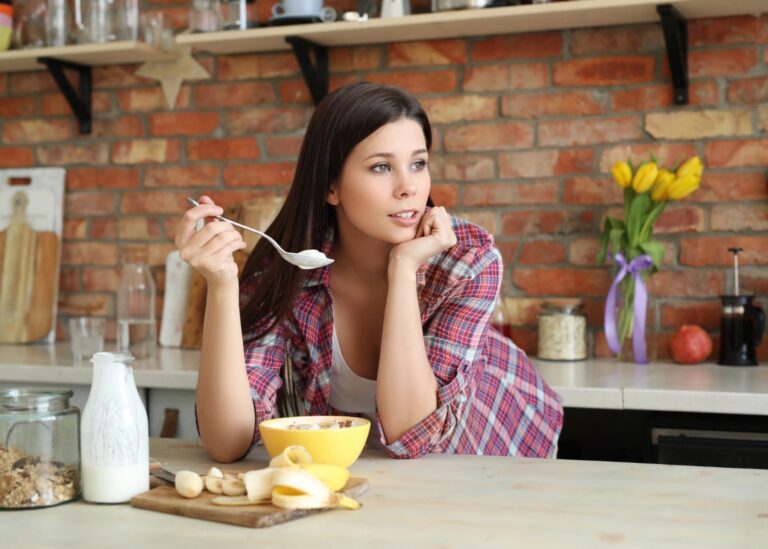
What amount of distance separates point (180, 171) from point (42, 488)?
198 cm

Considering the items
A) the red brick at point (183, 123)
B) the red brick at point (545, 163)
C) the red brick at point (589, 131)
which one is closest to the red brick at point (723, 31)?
the red brick at point (589, 131)

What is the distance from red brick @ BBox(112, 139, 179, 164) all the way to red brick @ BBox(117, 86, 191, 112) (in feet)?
0.33

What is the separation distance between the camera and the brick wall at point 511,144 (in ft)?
8.03

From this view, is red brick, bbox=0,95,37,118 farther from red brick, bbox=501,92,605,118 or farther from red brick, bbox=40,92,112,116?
red brick, bbox=501,92,605,118

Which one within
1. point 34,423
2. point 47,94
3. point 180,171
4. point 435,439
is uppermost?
point 47,94

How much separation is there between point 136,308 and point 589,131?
137cm

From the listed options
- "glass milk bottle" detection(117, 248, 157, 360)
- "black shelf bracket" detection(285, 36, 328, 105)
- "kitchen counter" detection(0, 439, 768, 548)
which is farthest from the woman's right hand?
"glass milk bottle" detection(117, 248, 157, 360)

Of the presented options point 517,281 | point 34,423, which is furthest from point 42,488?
point 517,281

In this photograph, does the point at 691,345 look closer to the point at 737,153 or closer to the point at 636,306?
the point at 636,306

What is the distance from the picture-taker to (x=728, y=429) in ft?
6.47

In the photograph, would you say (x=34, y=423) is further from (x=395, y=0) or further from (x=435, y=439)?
(x=395, y=0)

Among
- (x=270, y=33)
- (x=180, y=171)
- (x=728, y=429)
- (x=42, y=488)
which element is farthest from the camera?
(x=180, y=171)

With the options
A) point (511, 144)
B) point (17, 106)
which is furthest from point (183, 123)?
point (511, 144)

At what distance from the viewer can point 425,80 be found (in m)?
2.70
